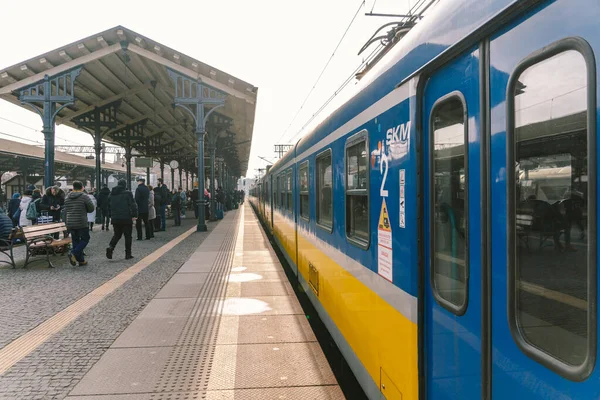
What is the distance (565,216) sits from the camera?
147 centimetres

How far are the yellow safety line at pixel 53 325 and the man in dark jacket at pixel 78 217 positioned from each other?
1.17 metres

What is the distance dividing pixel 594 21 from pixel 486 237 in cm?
82

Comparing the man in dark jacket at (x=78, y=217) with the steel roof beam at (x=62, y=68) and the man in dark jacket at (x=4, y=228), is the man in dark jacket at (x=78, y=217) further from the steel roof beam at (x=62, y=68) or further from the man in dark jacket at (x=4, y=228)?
the steel roof beam at (x=62, y=68)

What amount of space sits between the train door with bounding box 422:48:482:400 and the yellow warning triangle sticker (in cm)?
46

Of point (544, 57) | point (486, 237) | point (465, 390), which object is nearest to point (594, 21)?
point (544, 57)

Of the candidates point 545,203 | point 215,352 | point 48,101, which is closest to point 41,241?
point 48,101

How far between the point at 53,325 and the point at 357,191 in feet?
13.4

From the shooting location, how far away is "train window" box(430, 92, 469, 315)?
6.65ft

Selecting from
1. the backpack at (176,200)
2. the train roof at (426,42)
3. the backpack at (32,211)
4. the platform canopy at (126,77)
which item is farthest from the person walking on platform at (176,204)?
the train roof at (426,42)

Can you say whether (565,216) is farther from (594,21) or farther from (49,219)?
(49,219)

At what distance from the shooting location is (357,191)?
3.62 meters

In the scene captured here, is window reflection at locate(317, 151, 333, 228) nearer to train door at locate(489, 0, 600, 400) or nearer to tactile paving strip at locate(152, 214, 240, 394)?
tactile paving strip at locate(152, 214, 240, 394)

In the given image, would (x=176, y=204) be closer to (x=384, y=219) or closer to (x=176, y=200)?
(x=176, y=200)

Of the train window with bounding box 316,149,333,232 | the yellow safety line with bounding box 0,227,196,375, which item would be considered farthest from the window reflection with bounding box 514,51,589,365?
the yellow safety line with bounding box 0,227,196,375
